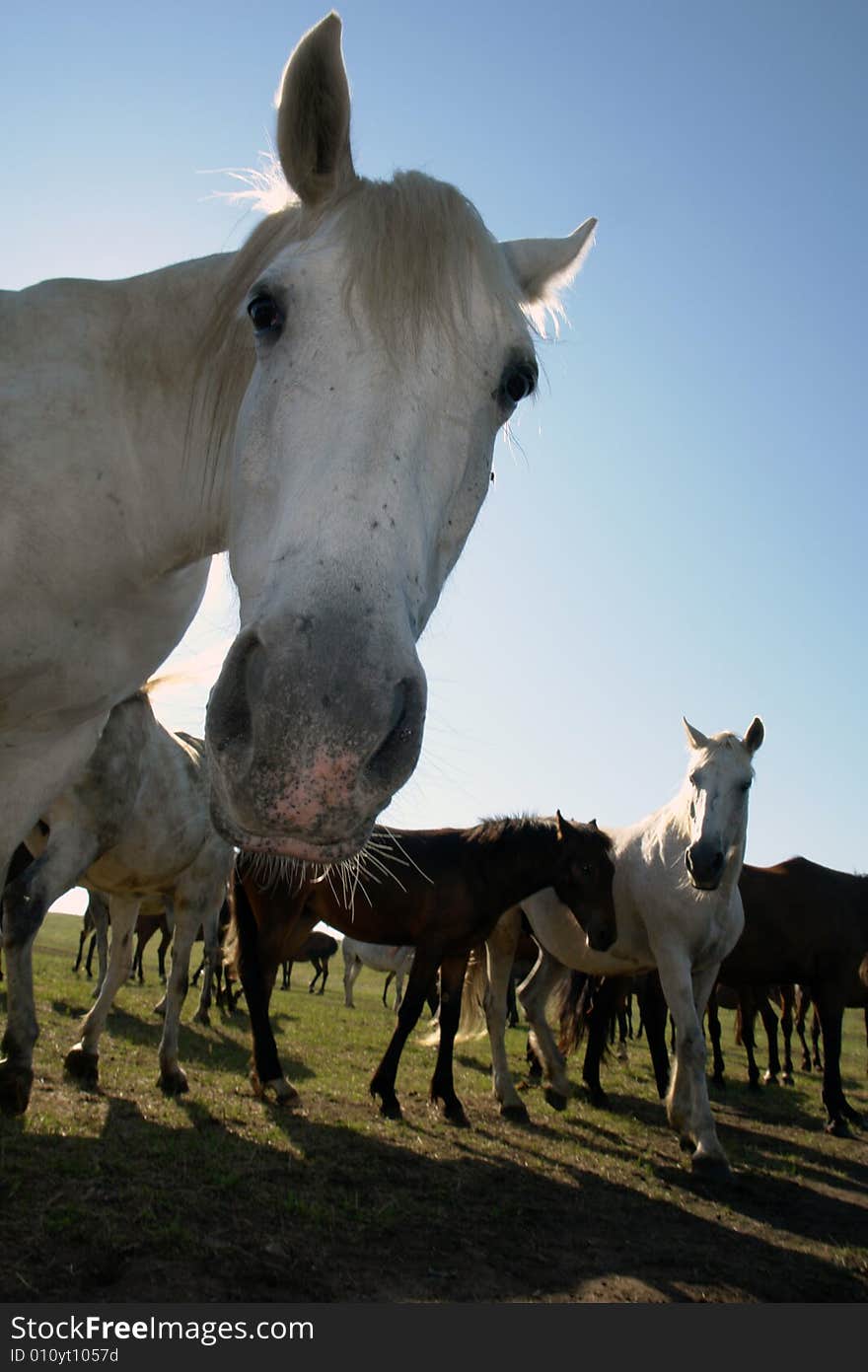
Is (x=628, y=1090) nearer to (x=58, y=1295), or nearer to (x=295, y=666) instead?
(x=58, y=1295)

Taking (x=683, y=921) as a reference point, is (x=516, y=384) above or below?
above

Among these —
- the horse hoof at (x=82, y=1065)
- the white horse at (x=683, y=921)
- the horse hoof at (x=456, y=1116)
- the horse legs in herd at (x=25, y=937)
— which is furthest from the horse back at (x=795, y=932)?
the horse legs in herd at (x=25, y=937)

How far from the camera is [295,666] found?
1459mm

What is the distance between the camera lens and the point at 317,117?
225 centimetres

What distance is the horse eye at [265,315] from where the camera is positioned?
2.09 metres

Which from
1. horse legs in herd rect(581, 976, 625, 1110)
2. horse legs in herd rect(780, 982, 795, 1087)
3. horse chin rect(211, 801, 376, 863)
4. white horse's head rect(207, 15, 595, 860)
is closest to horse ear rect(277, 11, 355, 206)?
white horse's head rect(207, 15, 595, 860)

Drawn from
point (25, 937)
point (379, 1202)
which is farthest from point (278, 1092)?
point (25, 937)

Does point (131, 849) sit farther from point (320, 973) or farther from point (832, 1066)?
point (320, 973)

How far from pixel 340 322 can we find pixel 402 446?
0.38 metres

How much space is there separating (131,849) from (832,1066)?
839 centimetres

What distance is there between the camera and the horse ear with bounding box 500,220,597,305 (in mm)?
2896

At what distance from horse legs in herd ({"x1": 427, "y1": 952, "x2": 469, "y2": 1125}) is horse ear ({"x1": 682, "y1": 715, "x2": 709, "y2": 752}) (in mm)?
3105

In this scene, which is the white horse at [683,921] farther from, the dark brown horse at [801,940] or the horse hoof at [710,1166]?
the dark brown horse at [801,940]

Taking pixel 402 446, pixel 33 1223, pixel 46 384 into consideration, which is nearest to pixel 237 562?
pixel 402 446
